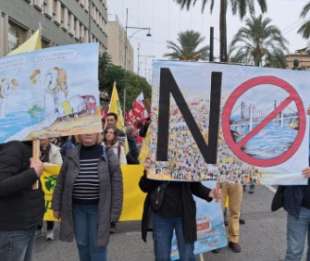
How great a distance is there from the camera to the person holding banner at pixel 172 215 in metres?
3.84

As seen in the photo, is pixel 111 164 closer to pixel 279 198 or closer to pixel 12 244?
pixel 12 244

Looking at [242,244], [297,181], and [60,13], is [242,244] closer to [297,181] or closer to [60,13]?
[297,181]

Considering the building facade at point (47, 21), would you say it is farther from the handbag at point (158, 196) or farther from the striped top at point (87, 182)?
the handbag at point (158, 196)

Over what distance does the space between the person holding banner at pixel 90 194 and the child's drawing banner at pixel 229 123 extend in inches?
20.0

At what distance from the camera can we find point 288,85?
147 inches

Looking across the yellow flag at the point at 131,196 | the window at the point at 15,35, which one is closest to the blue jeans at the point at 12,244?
the yellow flag at the point at 131,196

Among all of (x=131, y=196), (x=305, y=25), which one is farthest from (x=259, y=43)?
(x=131, y=196)

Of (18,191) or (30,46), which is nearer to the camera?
(18,191)

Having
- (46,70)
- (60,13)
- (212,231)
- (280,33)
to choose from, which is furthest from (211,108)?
(60,13)

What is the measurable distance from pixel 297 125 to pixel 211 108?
725 millimetres

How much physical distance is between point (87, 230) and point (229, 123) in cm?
153

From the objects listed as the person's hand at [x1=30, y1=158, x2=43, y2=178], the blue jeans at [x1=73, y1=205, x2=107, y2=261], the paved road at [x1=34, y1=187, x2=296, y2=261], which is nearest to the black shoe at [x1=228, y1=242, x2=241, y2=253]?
the paved road at [x1=34, y1=187, x2=296, y2=261]

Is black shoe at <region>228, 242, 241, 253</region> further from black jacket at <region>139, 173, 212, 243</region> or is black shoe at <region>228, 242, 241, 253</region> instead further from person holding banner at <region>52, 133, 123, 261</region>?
person holding banner at <region>52, 133, 123, 261</region>

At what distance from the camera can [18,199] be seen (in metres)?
3.42
